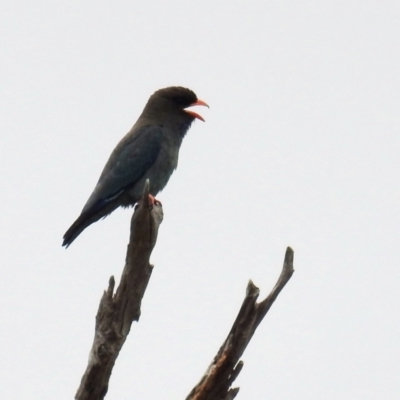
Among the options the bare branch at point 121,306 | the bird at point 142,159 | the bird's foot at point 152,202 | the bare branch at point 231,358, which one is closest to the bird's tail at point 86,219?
the bird at point 142,159

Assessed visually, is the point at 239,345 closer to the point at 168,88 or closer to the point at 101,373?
the point at 101,373

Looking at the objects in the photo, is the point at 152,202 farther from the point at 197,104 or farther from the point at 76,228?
the point at 197,104

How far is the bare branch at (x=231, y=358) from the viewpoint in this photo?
18.3 ft

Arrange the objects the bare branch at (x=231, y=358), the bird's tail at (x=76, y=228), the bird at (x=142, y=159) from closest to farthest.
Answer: the bare branch at (x=231, y=358) → the bird's tail at (x=76, y=228) → the bird at (x=142, y=159)

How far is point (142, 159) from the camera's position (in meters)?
9.70

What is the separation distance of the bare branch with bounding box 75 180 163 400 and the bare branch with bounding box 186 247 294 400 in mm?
570

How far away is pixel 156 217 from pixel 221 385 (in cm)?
124

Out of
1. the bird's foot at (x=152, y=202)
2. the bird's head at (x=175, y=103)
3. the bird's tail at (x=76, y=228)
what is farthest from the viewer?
the bird's head at (x=175, y=103)

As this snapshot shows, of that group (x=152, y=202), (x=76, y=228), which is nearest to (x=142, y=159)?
(x=76, y=228)

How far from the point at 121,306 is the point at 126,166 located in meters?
4.08

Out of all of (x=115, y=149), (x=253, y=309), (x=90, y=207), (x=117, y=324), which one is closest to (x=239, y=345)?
(x=253, y=309)

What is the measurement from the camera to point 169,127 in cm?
1020

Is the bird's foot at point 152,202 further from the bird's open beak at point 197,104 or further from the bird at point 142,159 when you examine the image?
the bird's open beak at point 197,104

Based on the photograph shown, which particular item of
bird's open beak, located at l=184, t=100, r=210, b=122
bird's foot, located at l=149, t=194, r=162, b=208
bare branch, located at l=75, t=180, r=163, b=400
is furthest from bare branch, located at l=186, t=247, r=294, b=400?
bird's open beak, located at l=184, t=100, r=210, b=122
